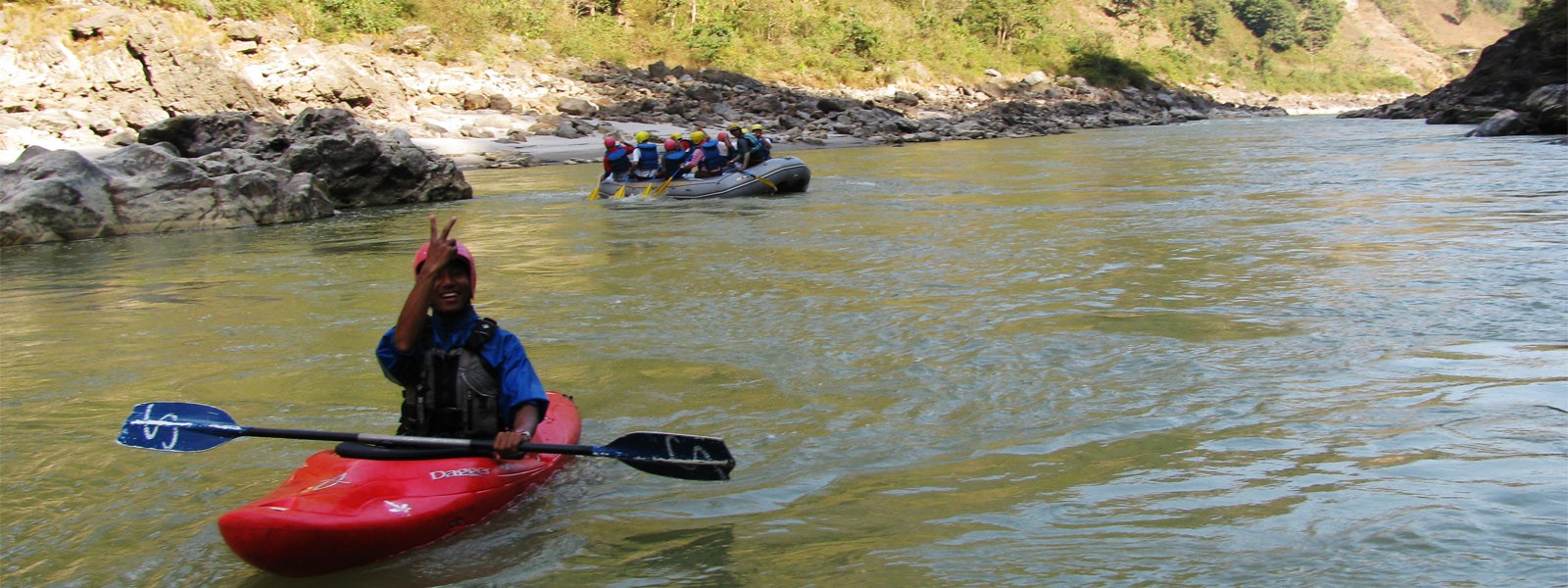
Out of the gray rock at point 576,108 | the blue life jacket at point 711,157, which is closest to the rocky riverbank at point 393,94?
the gray rock at point 576,108

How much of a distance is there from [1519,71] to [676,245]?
25.4m

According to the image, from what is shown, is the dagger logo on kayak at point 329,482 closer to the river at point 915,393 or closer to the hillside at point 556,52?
the river at point 915,393

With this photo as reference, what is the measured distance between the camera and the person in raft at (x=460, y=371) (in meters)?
3.46

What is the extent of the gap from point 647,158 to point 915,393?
10666 millimetres

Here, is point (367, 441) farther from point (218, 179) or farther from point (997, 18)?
point (997, 18)

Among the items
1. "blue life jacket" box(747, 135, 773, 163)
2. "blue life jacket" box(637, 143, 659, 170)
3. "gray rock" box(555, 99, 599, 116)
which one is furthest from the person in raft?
"gray rock" box(555, 99, 599, 116)

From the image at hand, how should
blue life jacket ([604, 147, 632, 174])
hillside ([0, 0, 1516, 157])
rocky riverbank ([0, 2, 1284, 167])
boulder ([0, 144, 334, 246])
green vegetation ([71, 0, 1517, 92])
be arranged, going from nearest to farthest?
boulder ([0, 144, 334, 246]) → blue life jacket ([604, 147, 632, 174]) → rocky riverbank ([0, 2, 1284, 167]) → hillside ([0, 0, 1516, 157]) → green vegetation ([71, 0, 1517, 92])

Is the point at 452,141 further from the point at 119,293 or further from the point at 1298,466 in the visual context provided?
the point at 1298,466

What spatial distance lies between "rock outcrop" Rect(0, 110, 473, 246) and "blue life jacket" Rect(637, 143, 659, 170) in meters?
2.58

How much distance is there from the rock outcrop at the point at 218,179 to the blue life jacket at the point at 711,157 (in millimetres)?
3484

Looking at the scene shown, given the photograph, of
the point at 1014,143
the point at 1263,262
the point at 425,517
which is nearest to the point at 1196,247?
the point at 1263,262

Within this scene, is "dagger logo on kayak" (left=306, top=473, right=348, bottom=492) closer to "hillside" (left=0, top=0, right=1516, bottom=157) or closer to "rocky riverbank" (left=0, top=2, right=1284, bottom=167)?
"rocky riverbank" (left=0, top=2, right=1284, bottom=167)

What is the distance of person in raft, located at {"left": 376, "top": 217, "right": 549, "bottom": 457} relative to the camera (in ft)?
11.3

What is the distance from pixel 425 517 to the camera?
128 inches
